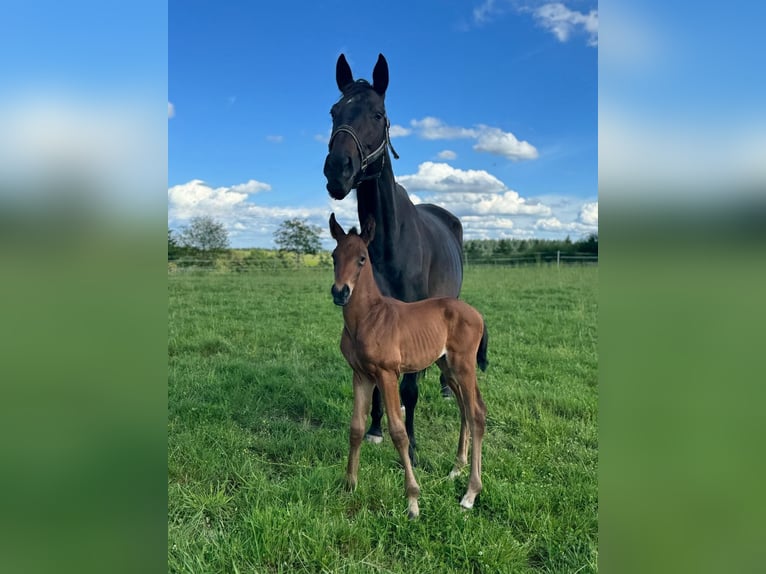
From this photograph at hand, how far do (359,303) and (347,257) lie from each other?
38 cm

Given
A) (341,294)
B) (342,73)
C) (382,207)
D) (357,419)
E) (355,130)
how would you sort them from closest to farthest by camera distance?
(341,294)
(355,130)
(357,419)
(342,73)
(382,207)

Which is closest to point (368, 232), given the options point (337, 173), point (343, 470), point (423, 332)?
point (337, 173)

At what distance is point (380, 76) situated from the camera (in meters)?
3.25

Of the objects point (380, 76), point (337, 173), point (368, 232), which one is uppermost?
point (380, 76)

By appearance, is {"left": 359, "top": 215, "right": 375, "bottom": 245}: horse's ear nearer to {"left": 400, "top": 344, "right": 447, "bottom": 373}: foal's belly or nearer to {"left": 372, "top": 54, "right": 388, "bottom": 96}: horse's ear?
{"left": 400, "top": 344, "right": 447, "bottom": 373}: foal's belly

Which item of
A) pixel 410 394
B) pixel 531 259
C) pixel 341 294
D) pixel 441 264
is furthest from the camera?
pixel 531 259

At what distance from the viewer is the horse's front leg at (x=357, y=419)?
3160mm

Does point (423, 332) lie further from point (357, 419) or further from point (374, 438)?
point (374, 438)

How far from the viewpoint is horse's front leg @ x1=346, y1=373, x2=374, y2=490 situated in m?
3.16

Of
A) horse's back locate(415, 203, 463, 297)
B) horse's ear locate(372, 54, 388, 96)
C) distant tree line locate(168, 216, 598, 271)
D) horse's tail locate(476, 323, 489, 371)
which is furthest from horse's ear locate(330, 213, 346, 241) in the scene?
distant tree line locate(168, 216, 598, 271)
